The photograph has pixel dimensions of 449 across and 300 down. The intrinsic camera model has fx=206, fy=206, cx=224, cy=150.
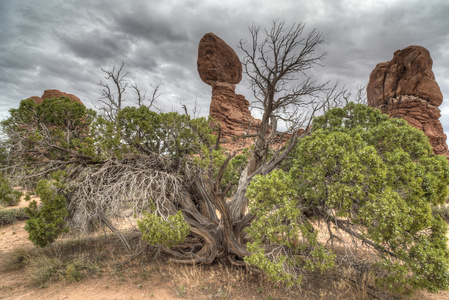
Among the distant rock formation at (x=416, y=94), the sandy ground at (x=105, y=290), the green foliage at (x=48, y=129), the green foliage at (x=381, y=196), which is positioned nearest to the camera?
the green foliage at (x=381, y=196)

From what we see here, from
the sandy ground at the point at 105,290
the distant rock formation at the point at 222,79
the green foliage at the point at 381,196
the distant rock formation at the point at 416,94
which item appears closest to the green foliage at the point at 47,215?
the sandy ground at the point at 105,290

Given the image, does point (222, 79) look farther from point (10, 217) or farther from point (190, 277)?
point (190, 277)

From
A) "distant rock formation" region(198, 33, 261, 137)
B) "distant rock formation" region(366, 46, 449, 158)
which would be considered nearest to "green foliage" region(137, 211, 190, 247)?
"distant rock formation" region(198, 33, 261, 137)

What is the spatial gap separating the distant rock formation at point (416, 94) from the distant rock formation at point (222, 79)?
1924cm

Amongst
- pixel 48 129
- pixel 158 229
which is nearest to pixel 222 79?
pixel 48 129

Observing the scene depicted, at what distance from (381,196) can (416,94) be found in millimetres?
36221

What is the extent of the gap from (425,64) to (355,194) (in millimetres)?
39087

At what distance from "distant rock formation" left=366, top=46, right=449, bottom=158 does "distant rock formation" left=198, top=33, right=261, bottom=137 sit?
1924cm

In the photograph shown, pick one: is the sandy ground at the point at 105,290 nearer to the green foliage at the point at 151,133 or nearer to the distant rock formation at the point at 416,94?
the green foliage at the point at 151,133

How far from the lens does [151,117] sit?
6648 mm

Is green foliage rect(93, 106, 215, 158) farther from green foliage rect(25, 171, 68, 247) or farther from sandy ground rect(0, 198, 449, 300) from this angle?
sandy ground rect(0, 198, 449, 300)

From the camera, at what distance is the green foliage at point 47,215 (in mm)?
5770

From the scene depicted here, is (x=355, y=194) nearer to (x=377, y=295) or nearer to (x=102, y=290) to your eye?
(x=377, y=295)

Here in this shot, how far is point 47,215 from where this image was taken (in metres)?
5.94
